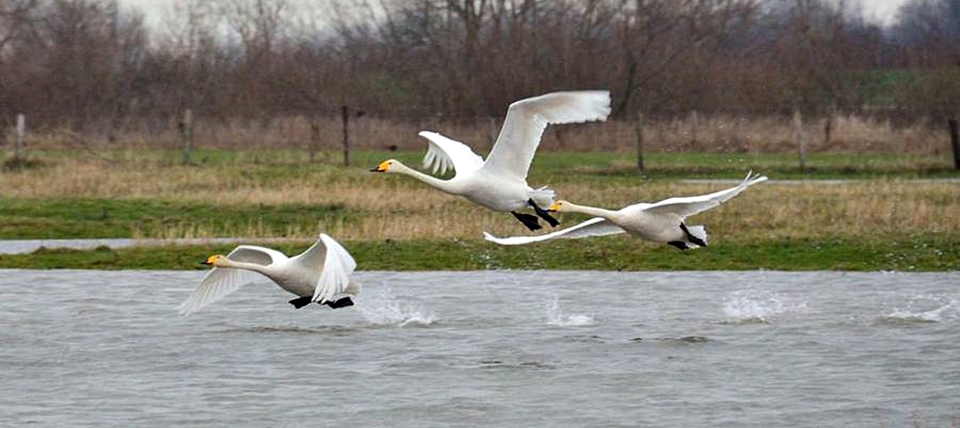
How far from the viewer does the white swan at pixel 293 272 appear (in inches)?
542

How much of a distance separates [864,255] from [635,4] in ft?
117

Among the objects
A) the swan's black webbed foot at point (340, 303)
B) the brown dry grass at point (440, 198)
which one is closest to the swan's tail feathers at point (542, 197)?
the swan's black webbed foot at point (340, 303)

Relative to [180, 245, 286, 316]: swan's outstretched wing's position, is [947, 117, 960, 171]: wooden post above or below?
above

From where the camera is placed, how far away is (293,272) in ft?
49.5

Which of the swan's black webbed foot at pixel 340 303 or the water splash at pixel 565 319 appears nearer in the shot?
the swan's black webbed foot at pixel 340 303

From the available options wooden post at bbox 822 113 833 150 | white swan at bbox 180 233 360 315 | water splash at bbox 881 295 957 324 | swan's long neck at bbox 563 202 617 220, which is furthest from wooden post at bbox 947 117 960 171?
white swan at bbox 180 233 360 315

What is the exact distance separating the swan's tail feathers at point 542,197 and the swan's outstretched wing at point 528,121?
0.20 meters

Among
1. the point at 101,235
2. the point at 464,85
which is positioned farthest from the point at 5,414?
the point at 464,85

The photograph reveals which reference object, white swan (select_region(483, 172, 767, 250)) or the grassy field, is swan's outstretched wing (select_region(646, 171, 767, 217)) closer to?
white swan (select_region(483, 172, 767, 250))

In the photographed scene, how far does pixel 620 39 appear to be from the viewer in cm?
5412

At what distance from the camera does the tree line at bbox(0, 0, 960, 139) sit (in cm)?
5231

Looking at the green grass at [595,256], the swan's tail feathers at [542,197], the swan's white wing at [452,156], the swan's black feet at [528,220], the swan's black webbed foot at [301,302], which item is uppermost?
the swan's white wing at [452,156]

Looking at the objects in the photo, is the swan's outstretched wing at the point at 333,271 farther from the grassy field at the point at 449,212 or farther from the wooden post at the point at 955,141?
the wooden post at the point at 955,141

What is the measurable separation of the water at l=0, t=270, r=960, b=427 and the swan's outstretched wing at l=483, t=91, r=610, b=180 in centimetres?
142
